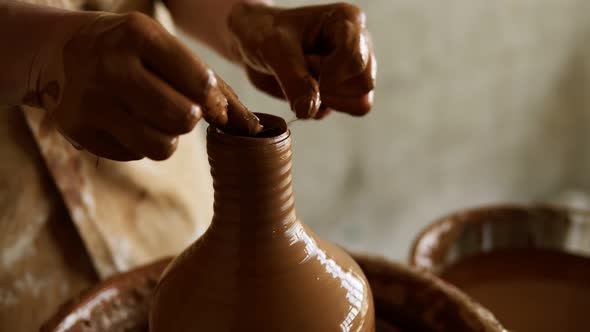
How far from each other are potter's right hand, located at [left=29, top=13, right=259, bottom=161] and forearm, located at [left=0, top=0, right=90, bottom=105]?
16mm

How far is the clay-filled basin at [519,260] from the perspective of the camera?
3.91 feet

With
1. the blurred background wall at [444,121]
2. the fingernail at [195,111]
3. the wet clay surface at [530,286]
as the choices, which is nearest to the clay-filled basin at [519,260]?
the wet clay surface at [530,286]

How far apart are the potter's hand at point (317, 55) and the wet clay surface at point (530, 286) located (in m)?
0.68

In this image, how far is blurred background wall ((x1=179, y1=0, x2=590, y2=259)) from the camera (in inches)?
74.2

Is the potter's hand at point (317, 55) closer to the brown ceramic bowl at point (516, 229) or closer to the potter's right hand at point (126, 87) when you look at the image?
the potter's right hand at point (126, 87)

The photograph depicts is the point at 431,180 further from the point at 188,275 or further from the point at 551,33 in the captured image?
the point at 188,275

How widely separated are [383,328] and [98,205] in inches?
18.9

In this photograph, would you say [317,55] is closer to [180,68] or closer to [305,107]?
[305,107]

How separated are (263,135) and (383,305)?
39 centimetres

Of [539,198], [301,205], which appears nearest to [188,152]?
[301,205]

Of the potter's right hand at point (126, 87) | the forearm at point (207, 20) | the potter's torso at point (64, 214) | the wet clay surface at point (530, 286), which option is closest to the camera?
the potter's right hand at point (126, 87)

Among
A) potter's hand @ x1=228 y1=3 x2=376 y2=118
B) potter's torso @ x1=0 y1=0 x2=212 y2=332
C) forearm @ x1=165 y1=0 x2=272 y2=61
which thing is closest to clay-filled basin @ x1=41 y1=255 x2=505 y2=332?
potter's torso @ x1=0 y1=0 x2=212 y2=332

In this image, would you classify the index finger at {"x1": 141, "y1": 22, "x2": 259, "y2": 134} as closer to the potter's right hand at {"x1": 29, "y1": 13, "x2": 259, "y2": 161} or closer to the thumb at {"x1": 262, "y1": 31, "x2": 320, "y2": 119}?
the potter's right hand at {"x1": 29, "y1": 13, "x2": 259, "y2": 161}

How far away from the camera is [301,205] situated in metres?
1.92
